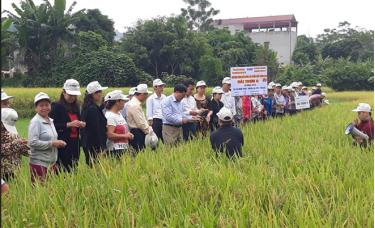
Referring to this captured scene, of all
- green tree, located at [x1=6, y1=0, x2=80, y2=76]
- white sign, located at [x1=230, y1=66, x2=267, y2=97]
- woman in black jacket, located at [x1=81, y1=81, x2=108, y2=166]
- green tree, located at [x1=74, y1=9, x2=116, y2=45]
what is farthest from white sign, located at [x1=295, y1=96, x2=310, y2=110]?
green tree, located at [x1=74, y1=9, x2=116, y2=45]

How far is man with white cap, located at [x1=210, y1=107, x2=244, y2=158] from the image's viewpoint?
456cm

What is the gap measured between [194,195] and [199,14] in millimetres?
47609

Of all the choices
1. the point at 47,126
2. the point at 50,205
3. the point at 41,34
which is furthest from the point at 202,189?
the point at 41,34

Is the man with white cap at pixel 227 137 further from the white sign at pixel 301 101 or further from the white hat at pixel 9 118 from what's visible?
the white sign at pixel 301 101

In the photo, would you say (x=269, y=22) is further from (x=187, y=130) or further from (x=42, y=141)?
(x=42, y=141)

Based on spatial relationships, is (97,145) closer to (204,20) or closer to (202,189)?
(202,189)

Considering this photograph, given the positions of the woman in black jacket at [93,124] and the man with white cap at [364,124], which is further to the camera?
the man with white cap at [364,124]

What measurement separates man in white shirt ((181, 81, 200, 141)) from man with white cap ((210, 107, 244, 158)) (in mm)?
1686

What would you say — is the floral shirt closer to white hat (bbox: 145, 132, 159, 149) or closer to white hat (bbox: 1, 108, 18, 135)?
white hat (bbox: 1, 108, 18, 135)

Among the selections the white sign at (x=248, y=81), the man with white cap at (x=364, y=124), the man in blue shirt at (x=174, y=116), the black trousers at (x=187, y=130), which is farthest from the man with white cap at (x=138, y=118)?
the white sign at (x=248, y=81)

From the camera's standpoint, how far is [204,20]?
49.7 metres

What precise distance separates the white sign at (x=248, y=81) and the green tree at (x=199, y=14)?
41104mm

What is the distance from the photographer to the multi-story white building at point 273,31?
48.6m

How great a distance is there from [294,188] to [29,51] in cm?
2236
